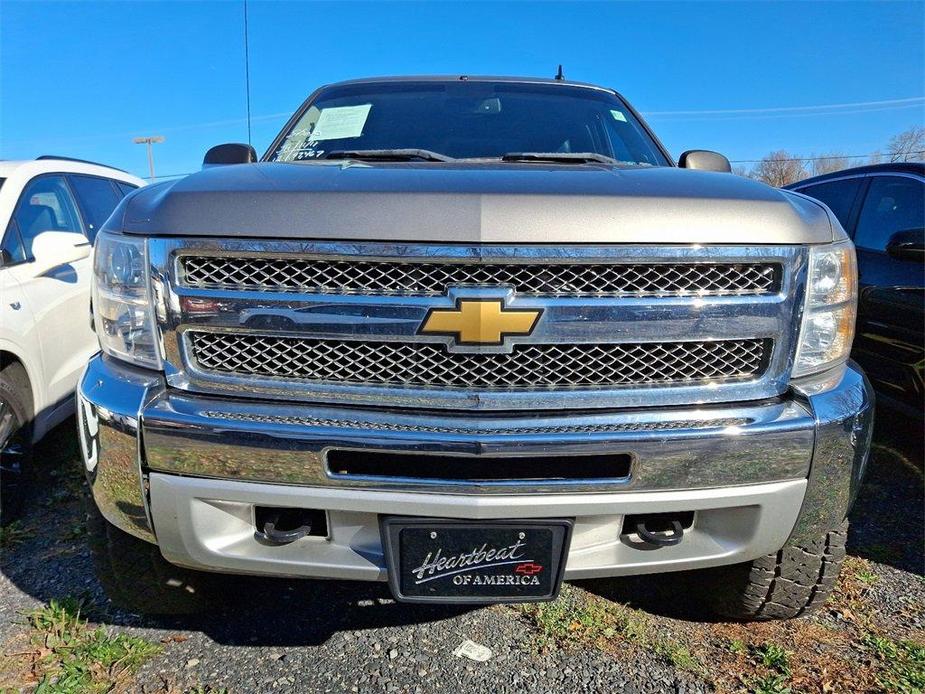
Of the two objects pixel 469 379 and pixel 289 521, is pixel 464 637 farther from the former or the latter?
pixel 469 379

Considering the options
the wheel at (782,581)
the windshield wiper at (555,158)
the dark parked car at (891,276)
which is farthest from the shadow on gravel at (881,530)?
the windshield wiper at (555,158)

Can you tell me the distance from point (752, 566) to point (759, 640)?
14.6 inches

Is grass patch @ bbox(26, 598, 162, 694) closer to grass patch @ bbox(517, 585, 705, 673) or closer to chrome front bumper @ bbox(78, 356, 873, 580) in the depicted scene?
chrome front bumper @ bbox(78, 356, 873, 580)

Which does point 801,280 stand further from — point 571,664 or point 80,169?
point 80,169

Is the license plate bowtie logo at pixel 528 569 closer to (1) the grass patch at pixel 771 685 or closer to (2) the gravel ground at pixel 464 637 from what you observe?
(2) the gravel ground at pixel 464 637

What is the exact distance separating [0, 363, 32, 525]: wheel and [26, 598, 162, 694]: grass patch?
98 centimetres

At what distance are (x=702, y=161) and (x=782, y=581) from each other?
1.73 meters

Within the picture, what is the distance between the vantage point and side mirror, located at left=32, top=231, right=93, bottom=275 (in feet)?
10.9

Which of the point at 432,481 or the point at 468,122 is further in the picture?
the point at 468,122

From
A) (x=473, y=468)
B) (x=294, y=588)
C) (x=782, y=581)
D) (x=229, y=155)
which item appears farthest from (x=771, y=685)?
(x=229, y=155)

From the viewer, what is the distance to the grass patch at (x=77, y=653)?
196 cm

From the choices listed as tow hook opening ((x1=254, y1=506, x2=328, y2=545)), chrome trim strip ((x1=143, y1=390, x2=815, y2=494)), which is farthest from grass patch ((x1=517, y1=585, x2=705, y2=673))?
tow hook opening ((x1=254, y1=506, x2=328, y2=545))

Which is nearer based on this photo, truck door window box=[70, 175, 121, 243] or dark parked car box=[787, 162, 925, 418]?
dark parked car box=[787, 162, 925, 418]

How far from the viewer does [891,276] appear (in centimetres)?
366
